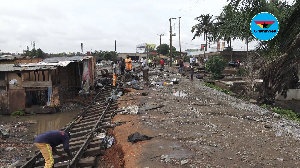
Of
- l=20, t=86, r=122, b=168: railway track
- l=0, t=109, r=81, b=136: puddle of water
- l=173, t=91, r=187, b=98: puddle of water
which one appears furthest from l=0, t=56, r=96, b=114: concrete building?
l=173, t=91, r=187, b=98: puddle of water

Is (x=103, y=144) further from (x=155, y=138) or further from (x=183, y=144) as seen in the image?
(x=183, y=144)

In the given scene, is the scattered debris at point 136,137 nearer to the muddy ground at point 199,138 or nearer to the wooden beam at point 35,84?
the muddy ground at point 199,138

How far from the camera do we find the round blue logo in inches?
508

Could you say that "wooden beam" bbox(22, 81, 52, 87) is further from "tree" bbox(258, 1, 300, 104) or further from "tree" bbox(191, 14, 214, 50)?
"tree" bbox(191, 14, 214, 50)

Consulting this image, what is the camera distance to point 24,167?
653 cm

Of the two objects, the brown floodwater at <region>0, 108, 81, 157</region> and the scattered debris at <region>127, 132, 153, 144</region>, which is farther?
the brown floodwater at <region>0, 108, 81, 157</region>

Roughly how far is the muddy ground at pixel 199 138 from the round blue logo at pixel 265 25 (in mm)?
4451

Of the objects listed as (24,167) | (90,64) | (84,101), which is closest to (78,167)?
(24,167)

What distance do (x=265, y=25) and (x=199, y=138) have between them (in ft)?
29.0

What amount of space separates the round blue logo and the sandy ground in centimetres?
439

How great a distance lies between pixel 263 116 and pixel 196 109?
2800 mm

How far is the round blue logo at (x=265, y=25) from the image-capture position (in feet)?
42.3

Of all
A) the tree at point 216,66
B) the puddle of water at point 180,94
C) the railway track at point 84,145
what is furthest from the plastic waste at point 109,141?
the tree at point 216,66

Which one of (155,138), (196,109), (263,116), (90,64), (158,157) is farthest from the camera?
(90,64)
